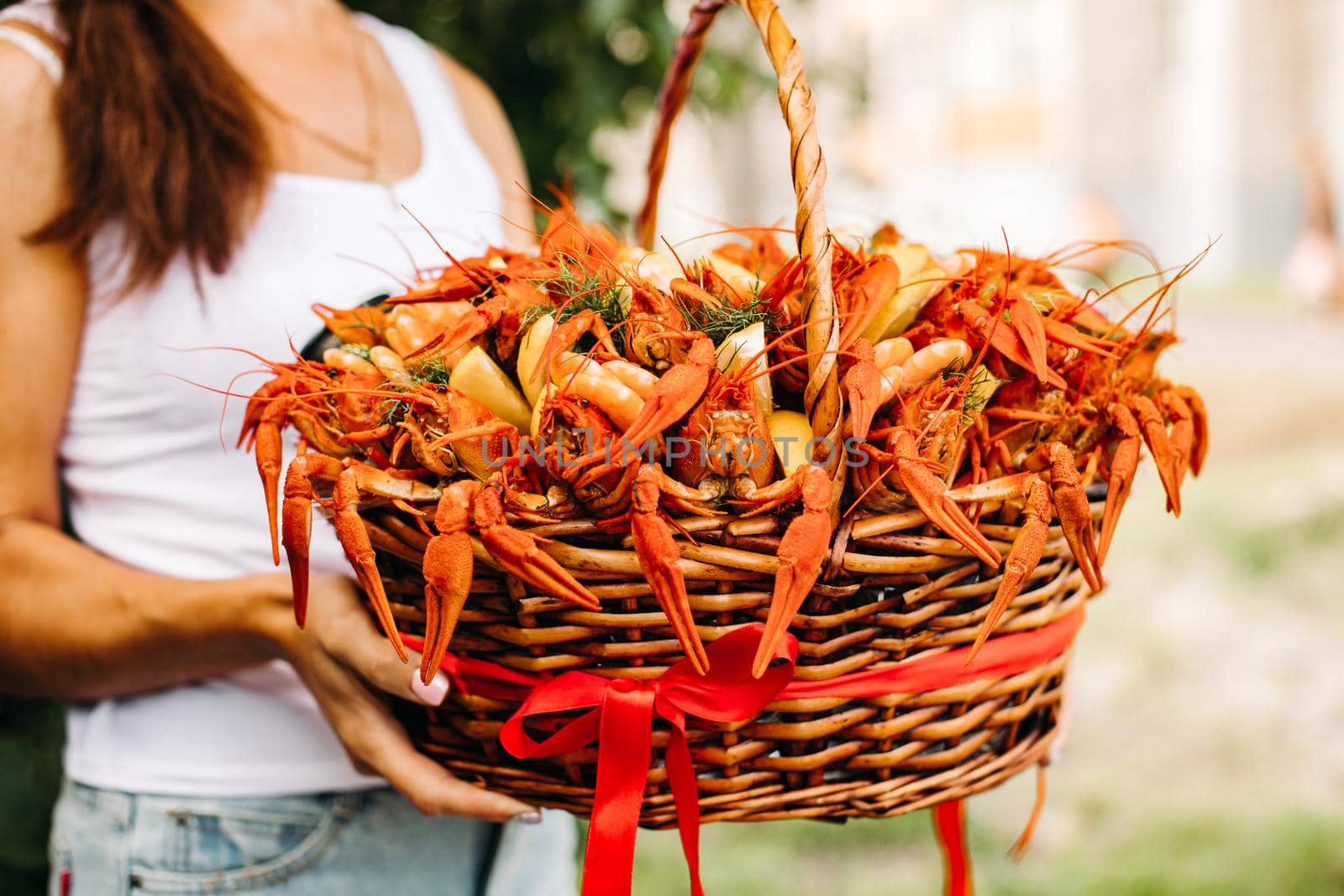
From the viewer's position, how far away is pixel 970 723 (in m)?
0.94

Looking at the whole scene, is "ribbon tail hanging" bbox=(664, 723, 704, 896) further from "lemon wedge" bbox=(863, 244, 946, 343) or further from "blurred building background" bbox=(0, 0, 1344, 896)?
"blurred building background" bbox=(0, 0, 1344, 896)

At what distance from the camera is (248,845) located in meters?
1.12

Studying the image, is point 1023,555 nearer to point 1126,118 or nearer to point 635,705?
point 635,705

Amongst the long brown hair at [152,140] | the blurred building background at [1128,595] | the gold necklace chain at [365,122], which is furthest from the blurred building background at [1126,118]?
the long brown hair at [152,140]

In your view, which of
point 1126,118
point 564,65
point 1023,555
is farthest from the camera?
point 1126,118

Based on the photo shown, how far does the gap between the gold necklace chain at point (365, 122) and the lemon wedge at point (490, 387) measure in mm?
621

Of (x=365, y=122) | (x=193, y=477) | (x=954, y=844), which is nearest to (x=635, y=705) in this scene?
(x=954, y=844)

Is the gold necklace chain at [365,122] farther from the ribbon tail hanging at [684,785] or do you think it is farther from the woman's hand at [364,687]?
the ribbon tail hanging at [684,785]

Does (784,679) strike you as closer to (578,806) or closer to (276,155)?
(578,806)

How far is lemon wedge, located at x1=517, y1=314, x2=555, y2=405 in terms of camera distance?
861mm

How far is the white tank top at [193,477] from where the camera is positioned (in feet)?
3.76

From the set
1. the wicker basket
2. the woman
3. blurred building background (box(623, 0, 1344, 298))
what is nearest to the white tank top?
the woman

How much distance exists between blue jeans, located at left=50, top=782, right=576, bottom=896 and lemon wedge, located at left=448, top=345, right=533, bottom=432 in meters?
0.54

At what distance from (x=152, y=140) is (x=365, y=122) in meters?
0.35
